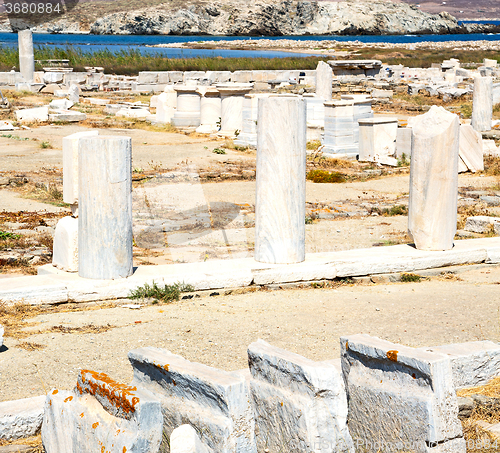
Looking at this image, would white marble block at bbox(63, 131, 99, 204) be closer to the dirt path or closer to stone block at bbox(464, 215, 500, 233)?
the dirt path

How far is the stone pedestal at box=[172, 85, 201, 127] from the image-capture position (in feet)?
70.6

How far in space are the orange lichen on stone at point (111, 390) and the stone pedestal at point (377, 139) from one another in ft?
43.7

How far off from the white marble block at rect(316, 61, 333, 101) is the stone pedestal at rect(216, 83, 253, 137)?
9.21 ft

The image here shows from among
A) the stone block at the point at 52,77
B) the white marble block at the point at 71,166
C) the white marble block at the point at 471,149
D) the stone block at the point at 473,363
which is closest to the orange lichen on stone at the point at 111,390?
the stone block at the point at 473,363

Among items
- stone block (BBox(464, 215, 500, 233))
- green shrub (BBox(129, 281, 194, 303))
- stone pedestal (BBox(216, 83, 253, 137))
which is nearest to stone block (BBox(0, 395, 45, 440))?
green shrub (BBox(129, 281, 194, 303))

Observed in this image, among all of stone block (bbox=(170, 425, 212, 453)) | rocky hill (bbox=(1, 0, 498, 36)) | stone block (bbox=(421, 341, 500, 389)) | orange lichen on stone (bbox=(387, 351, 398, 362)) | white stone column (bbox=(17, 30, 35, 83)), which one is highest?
rocky hill (bbox=(1, 0, 498, 36))

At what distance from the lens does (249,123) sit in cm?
1864

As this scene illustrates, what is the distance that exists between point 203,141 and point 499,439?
16.4 metres

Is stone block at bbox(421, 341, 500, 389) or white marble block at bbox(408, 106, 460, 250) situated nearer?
stone block at bbox(421, 341, 500, 389)

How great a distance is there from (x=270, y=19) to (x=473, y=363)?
140 m

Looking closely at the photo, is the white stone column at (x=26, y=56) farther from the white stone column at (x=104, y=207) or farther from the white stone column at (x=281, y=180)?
the white stone column at (x=104, y=207)

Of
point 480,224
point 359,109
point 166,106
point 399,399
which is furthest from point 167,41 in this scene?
point 399,399

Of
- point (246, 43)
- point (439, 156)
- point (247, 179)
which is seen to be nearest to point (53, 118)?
point (247, 179)

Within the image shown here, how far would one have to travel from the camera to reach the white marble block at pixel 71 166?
280 inches
